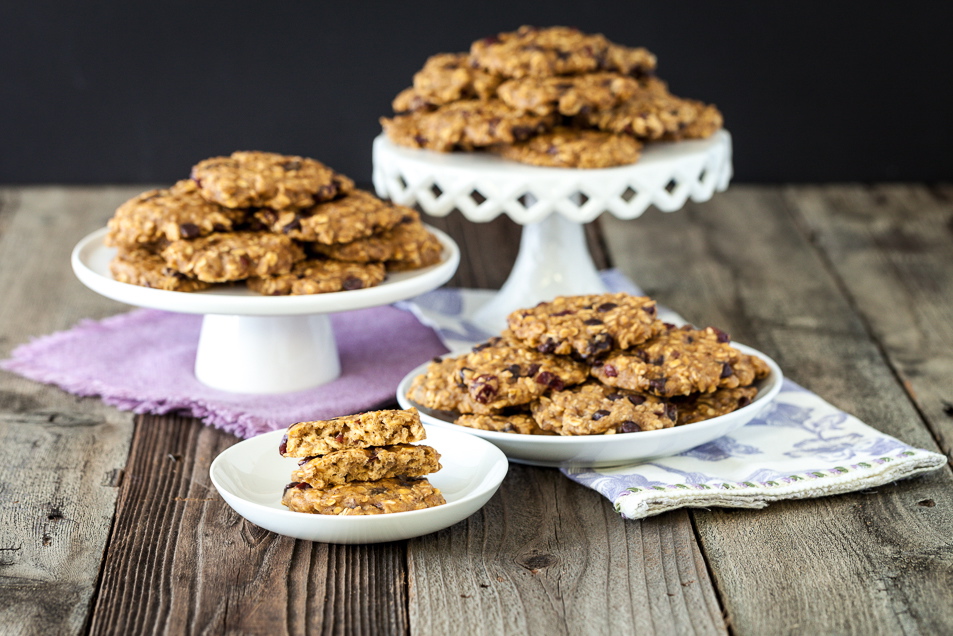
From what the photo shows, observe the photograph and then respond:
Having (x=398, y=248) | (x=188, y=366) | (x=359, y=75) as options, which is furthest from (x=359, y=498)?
(x=359, y=75)

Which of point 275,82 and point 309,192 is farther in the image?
point 275,82

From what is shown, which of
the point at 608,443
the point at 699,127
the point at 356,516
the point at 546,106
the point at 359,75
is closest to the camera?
the point at 356,516

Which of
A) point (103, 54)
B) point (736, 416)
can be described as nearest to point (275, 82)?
point (103, 54)

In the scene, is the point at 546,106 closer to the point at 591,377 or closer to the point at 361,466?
the point at 591,377

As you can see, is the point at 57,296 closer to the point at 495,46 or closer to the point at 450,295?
the point at 450,295

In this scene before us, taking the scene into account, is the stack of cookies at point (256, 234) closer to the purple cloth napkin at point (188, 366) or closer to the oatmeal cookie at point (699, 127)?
the purple cloth napkin at point (188, 366)
